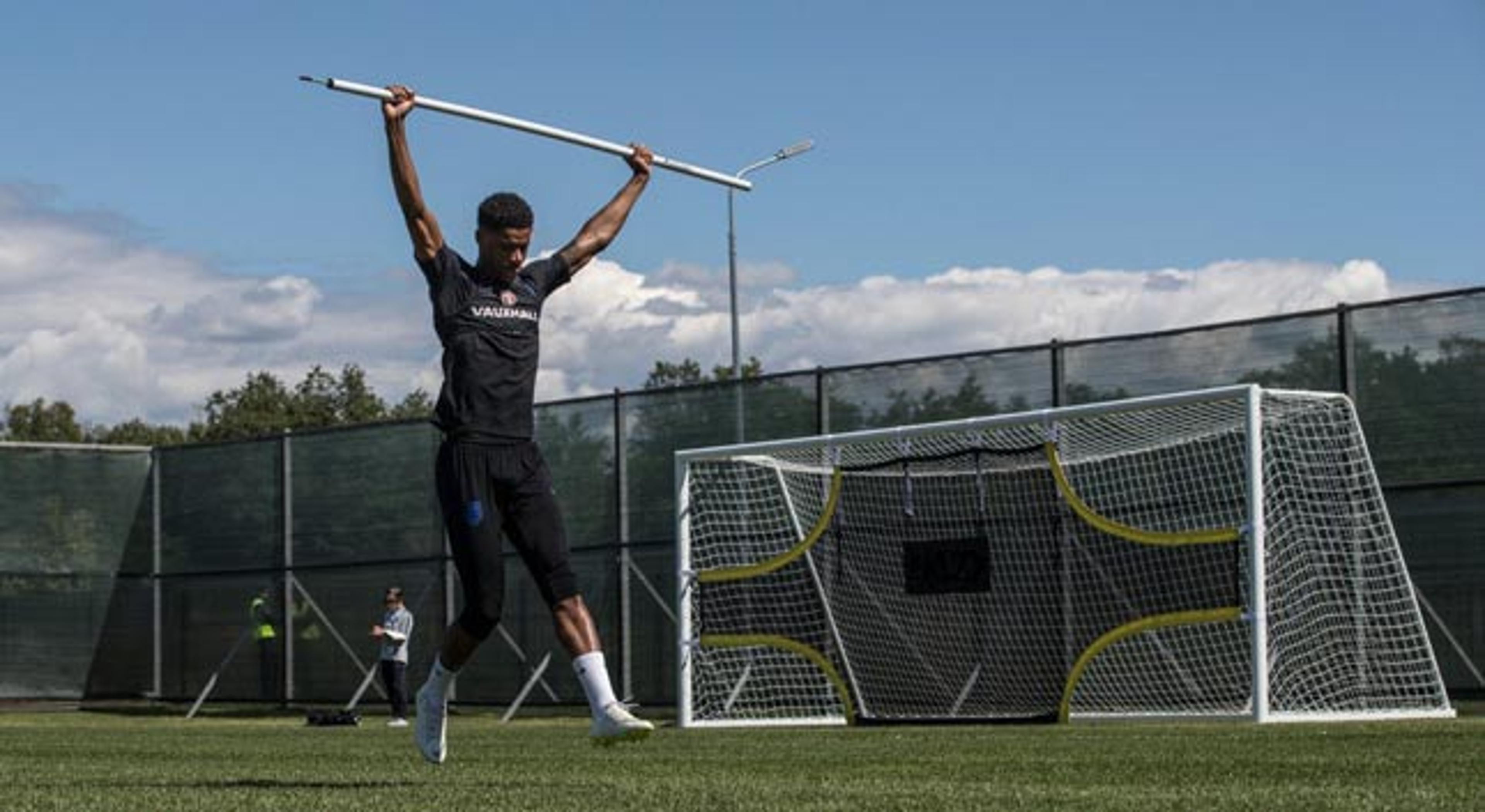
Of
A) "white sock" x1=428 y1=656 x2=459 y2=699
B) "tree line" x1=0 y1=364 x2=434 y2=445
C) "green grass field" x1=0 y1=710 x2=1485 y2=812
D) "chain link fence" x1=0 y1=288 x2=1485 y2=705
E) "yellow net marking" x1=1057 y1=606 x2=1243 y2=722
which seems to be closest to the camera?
"green grass field" x1=0 y1=710 x2=1485 y2=812

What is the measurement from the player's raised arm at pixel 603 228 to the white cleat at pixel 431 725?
70.0 inches

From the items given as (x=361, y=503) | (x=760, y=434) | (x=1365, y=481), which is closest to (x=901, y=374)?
(x=760, y=434)

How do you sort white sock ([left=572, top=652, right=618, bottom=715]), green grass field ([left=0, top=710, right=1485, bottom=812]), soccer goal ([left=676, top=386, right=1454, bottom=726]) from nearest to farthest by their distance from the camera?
green grass field ([left=0, top=710, right=1485, bottom=812])
white sock ([left=572, top=652, right=618, bottom=715])
soccer goal ([left=676, top=386, right=1454, bottom=726])

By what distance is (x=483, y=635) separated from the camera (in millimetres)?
9461

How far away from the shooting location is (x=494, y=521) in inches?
364

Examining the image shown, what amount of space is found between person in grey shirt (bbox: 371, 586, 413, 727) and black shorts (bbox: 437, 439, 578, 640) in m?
Answer: 17.2

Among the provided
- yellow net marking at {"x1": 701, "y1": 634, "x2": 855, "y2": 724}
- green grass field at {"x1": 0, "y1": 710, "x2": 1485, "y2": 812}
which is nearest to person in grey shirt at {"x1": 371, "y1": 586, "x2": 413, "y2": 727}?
yellow net marking at {"x1": 701, "y1": 634, "x2": 855, "y2": 724}

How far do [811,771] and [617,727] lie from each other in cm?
146

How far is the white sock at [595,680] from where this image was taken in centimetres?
909

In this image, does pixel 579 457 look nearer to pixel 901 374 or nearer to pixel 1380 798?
pixel 901 374

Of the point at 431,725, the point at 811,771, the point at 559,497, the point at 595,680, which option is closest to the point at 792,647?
the point at 559,497

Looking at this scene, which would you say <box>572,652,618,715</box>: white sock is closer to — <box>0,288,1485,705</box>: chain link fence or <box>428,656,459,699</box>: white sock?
<box>428,656,459,699</box>: white sock

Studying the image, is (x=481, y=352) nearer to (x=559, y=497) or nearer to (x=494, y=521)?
(x=494, y=521)

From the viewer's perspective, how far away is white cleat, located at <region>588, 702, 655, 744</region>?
29.3ft
